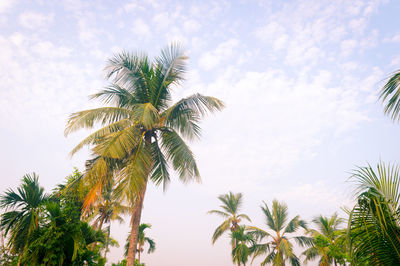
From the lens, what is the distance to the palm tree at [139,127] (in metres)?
10.4

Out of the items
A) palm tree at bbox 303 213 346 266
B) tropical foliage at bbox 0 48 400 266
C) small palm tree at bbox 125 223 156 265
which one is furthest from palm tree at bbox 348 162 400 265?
small palm tree at bbox 125 223 156 265

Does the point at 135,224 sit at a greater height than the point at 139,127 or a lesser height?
lesser

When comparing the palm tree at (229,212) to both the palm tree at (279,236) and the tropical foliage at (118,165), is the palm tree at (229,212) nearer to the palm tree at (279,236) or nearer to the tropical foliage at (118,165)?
the palm tree at (279,236)

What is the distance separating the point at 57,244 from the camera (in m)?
8.89

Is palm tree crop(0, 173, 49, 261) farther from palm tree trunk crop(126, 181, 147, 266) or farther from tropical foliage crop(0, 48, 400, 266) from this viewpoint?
palm tree trunk crop(126, 181, 147, 266)

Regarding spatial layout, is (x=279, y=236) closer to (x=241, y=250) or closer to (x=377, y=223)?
(x=241, y=250)

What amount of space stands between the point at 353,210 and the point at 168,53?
11014mm

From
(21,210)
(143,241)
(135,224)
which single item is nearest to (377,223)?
(135,224)

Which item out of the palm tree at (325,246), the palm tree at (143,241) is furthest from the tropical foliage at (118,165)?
the palm tree at (143,241)

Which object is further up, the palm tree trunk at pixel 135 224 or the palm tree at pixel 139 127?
the palm tree at pixel 139 127

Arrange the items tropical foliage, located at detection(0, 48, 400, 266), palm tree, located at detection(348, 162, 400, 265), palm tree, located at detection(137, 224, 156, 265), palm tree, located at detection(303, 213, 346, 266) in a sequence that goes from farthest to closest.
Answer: palm tree, located at detection(137, 224, 156, 265)
palm tree, located at detection(303, 213, 346, 266)
tropical foliage, located at detection(0, 48, 400, 266)
palm tree, located at detection(348, 162, 400, 265)

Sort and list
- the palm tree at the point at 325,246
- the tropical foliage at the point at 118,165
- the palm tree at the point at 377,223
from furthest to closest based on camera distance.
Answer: the palm tree at the point at 325,246 < the tropical foliage at the point at 118,165 < the palm tree at the point at 377,223

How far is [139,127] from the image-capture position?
12.0 meters

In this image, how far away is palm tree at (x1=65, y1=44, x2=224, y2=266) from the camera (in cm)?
1036
